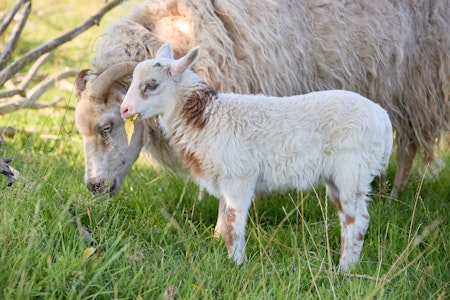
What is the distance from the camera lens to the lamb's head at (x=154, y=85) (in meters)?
3.64

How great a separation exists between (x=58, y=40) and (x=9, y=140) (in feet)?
3.28

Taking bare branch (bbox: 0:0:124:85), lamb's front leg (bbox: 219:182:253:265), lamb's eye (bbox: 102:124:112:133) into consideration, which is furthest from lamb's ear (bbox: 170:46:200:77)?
bare branch (bbox: 0:0:124:85)

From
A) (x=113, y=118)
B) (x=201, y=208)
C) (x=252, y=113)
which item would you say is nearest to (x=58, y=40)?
(x=113, y=118)

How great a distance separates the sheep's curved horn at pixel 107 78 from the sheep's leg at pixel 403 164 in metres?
2.57

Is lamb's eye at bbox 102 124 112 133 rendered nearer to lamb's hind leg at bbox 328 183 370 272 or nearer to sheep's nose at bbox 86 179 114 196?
sheep's nose at bbox 86 179 114 196

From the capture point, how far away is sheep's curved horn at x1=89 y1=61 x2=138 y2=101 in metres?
4.29

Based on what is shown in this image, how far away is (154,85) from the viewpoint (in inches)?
145

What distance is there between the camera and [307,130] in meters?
3.67

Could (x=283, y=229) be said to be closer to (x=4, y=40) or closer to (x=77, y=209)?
(x=77, y=209)

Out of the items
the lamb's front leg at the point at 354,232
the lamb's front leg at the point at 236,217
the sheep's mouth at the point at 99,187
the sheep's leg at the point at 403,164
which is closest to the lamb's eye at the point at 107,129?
the sheep's mouth at the point at 99,187

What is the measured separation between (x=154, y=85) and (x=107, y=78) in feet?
2.36

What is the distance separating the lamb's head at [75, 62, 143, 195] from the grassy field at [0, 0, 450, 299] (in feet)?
0.49

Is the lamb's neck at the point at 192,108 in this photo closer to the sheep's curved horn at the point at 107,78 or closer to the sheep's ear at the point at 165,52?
the sheep's ear at the point at 165,52

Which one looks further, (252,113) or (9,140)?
(9,140)
